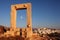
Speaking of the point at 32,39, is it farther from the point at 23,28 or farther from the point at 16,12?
the point at 16,12

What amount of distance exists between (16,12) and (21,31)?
2.70m

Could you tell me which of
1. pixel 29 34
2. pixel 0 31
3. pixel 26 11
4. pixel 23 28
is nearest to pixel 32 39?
pixel 29 34

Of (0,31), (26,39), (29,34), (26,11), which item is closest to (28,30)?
(29,34)

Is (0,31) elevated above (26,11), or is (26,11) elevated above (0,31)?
(26,11)

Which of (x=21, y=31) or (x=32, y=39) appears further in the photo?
(x=21, y=31)

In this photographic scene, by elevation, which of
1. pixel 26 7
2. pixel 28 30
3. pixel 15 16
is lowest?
pixel 28 30

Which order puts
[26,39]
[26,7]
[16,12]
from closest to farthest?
[26,39]
[26,7]
[16,12]

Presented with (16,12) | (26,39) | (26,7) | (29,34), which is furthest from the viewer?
(16,12)

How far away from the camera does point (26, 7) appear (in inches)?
532

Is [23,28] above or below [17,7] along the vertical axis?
below

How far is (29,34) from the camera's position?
12.3 m

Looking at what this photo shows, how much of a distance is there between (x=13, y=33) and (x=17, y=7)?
2945 millimetres

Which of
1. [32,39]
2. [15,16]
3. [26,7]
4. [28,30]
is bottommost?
[32,39]

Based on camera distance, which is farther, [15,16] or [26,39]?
[15,16]
